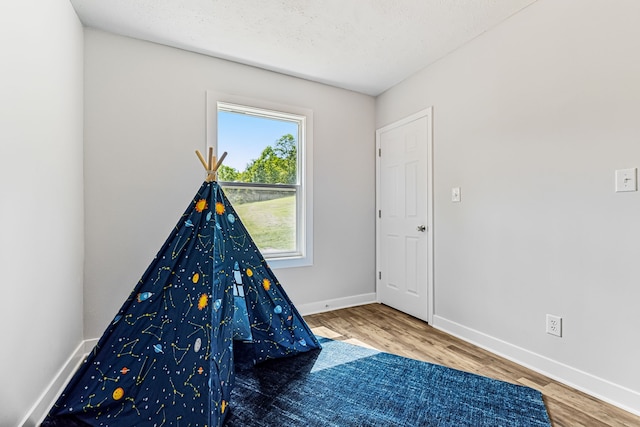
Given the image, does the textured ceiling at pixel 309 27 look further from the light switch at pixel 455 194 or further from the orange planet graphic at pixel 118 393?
the orange planet graphic at pixel 118 393

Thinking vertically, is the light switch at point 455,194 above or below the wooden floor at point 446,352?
above

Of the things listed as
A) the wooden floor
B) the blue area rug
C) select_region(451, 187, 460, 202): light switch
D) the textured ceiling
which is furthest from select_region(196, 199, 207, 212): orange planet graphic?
select_region(451, 187, 460, 202): light switch

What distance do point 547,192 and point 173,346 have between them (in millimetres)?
2446

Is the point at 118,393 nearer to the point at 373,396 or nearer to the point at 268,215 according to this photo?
the point at 373,396

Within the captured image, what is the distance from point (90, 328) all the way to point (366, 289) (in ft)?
8.57

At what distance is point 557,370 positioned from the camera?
2.01 meters

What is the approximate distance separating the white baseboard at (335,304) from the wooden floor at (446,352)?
75mm

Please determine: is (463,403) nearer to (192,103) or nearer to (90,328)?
(90,328)

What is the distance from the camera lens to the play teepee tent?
1.52 metres

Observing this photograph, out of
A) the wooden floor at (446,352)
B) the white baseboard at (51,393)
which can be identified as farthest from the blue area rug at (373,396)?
the white baseboard at (51,393)

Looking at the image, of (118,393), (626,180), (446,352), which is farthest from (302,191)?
(626,180)

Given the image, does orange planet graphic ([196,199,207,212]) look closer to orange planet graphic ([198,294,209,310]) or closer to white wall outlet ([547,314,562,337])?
orange planet graphic ([198,294,209,310])

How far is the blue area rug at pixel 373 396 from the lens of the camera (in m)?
1.60

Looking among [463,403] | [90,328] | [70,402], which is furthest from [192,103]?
[463,403]
